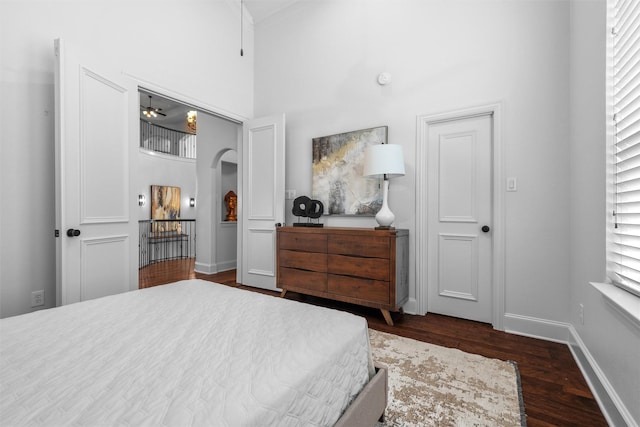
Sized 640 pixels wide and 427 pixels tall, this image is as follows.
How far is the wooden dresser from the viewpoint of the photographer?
268cm

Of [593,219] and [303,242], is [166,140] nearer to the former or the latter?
[303,242]

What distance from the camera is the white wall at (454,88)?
8.00ft

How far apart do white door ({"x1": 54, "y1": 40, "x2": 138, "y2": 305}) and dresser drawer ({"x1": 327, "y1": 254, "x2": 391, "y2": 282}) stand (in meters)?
1.84

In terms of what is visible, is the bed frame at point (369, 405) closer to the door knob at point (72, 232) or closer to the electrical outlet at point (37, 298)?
the door knob at point (72, 232)

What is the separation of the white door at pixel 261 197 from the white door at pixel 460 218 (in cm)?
182

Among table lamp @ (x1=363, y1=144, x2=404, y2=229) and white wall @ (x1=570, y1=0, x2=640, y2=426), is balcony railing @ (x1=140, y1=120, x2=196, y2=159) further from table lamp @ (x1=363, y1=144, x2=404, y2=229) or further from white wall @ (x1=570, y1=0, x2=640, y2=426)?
white wall @ (x1=570, y1=0, x2=640, y2=426)

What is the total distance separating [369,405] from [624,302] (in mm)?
1252

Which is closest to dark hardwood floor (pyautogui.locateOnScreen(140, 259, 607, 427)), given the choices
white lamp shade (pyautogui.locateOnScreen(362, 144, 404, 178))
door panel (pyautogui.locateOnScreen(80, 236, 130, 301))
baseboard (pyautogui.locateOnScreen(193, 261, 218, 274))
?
white lamp shade (pyautogui.locateOnScreen(362, 144, 404, 178))

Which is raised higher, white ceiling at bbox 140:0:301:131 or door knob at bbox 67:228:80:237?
white ceiling at bbox 140:0:301:131

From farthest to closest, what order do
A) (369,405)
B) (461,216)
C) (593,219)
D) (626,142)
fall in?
(461,216), (593,219), (626,142), (369,405)

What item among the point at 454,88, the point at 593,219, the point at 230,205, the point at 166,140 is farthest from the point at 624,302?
the point at 166,140

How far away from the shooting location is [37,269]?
2285 millimetres

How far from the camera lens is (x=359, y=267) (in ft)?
9.20

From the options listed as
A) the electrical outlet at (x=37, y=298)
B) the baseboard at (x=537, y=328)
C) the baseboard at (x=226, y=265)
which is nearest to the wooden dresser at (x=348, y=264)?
the baseboard at (x=537, y=328)
